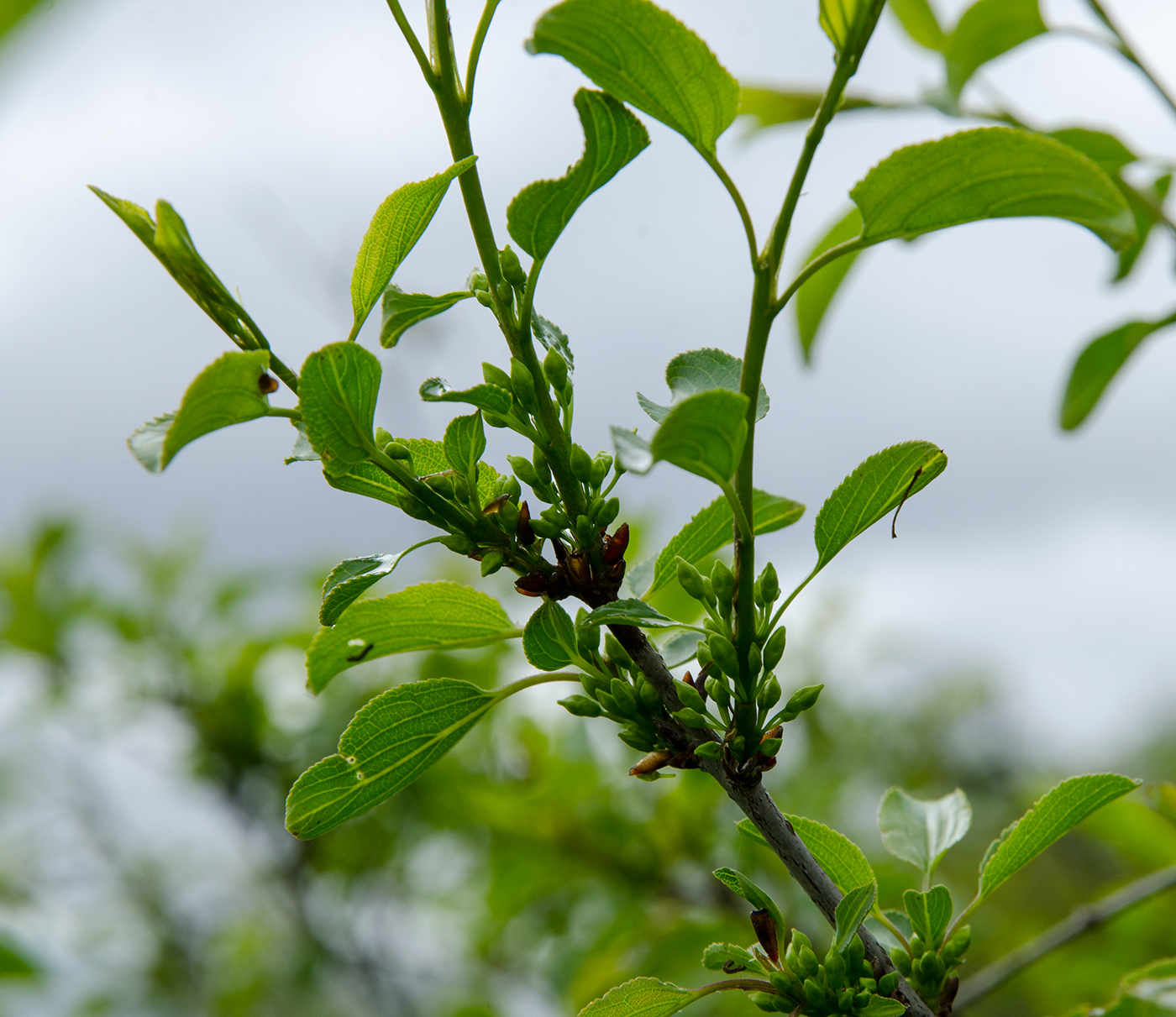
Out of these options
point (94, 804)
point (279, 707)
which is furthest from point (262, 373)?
point (94, 804)

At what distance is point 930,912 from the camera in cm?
54

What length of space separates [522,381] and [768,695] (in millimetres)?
A: 205

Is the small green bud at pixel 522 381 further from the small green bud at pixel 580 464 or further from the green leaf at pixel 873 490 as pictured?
the green leaf at pixel 873 490

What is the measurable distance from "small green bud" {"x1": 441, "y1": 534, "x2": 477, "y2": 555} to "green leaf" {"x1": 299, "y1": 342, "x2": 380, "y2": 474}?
2.6 inches

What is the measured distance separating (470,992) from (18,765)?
4.62 ft

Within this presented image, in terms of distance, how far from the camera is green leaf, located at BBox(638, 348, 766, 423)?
1.43 feet

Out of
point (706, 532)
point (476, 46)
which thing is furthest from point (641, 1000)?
point (476, 46)

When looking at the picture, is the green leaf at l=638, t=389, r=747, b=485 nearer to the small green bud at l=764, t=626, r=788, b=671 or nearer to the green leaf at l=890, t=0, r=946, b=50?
the small green bud at l=764, t=626, r=788, b=671

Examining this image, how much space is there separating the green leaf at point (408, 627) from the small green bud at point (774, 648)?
142 mm

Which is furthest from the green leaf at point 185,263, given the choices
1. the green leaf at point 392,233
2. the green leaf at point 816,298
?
the green leaf at point 816,298

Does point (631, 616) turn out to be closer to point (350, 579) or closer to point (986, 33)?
point (350, 579)

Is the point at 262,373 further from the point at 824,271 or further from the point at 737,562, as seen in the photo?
the point at 824,271

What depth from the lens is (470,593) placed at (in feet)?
1.77

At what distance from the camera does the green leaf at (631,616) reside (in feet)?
1.45
